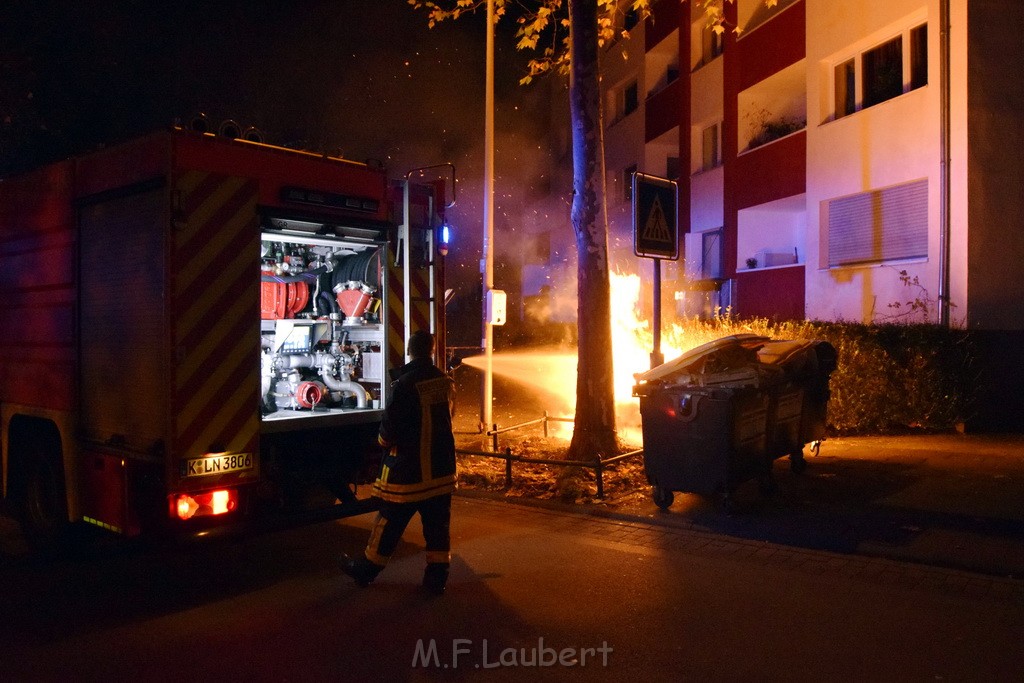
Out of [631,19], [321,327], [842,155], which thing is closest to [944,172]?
[842,155]

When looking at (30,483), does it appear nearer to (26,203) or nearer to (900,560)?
(26,203)

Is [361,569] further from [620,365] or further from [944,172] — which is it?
[944,172]

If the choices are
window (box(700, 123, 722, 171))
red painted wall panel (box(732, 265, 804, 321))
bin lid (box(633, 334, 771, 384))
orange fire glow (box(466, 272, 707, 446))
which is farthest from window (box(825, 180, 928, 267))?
bin lid (box(633, 334, 771, 384))

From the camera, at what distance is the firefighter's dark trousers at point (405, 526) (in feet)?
17.0

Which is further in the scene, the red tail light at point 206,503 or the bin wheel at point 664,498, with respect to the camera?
the bin wheel at point 664,498

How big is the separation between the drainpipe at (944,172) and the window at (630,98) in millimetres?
13287

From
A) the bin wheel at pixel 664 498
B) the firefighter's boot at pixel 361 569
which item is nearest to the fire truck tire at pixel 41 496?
the firefighter's boot at pixel 361 569

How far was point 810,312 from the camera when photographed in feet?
53.5

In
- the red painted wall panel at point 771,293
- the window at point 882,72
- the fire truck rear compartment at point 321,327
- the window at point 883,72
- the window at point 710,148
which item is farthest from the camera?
the window at point 710,148

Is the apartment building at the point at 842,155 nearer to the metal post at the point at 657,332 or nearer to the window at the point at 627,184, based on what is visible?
the window at the point at 627,184

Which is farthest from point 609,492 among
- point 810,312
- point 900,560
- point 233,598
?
point 810,312

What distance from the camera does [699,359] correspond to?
746cm

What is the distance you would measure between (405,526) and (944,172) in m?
11.4

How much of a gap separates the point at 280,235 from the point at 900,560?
5139mm
